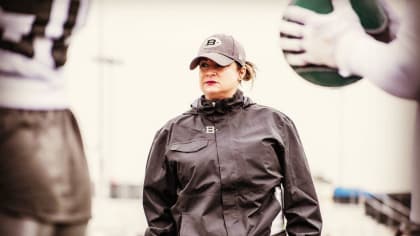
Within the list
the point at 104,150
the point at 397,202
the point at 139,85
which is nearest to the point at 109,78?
the point at 139,85

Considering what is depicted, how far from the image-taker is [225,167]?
1.75 metres

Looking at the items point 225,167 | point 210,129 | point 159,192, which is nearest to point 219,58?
point 210,129

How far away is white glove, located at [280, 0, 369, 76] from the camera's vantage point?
2.09 meters

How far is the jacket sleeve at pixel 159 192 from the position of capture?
1.83 metres

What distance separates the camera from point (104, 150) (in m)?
2.11

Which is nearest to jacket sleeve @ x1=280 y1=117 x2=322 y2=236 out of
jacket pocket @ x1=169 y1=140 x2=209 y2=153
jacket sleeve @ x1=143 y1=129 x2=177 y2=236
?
jacket pocket @ x1=169 y1=140 x2=209 y2=153

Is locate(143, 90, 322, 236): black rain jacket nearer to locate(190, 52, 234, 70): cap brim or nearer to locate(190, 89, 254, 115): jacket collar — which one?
locate(190, 89, 254, 115): jacket collar

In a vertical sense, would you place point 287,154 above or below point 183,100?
below

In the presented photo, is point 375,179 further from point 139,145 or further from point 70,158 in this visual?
point 70,158

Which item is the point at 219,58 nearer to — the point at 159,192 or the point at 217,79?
the point at 217,79

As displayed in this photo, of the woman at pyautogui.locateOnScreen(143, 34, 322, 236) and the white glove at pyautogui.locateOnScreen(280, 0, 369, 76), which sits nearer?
the woman at pyautogui.locateOnScreen(143, 34, 322, 236)

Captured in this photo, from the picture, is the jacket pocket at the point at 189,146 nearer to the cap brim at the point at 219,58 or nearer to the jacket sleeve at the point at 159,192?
the jacket sleeve at the point at 159,192


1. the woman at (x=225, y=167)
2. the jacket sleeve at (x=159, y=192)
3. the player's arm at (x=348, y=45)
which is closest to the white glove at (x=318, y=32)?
the player's arm at (x=348, y=45)

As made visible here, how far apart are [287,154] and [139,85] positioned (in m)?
0.70
